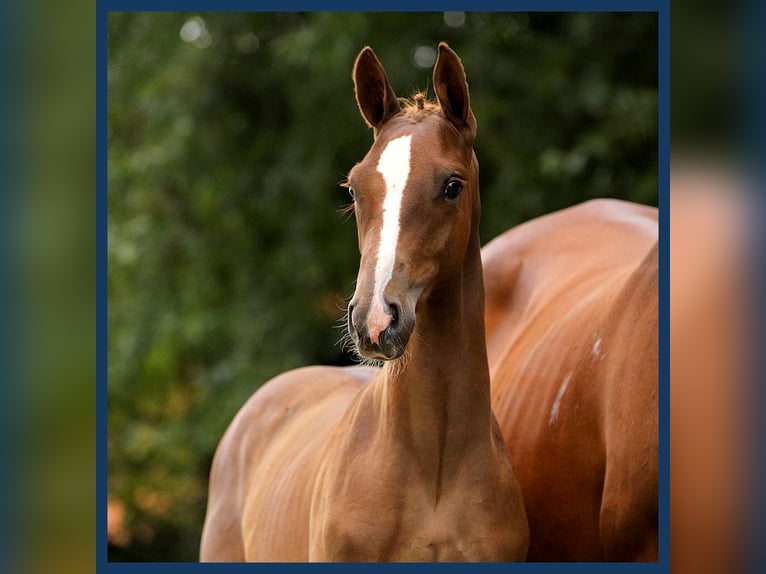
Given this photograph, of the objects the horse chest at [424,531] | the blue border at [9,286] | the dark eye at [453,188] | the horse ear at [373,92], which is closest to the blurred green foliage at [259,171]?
the horse ear at [373,92]

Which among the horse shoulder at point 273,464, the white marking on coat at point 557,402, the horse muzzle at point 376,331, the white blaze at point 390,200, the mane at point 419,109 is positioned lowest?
the horse shoulder at point 273,464

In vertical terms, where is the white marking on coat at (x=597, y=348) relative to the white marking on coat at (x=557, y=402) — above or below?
above

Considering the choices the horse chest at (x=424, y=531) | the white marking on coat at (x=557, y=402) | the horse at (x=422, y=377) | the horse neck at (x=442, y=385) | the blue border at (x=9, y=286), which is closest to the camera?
the blue border at (x=9, y=286)

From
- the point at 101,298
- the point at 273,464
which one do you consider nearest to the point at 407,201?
the point at 101,298

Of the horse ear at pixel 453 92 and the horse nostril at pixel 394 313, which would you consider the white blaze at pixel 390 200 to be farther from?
the horse ear at pixel 453 92

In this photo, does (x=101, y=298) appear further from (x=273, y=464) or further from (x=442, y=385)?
(x=273, y=464)

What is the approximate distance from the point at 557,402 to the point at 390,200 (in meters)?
1.17

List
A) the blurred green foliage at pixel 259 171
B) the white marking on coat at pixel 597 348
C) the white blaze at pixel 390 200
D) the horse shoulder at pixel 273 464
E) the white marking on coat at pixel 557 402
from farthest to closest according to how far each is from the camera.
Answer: the blurred green foliage at pixel 259 171
the horse shoulder at pixel 273 464
the white marking on coat at pixel 557 402
the white marking on coat at pixel 597 348
the white blaze at pixel 390 200

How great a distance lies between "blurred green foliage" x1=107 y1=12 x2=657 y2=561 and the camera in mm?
7141

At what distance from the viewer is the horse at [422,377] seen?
3033mm

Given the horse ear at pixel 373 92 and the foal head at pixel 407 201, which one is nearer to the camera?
the foal head at pixel 407 201

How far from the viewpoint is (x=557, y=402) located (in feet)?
12.7

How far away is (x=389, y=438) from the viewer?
11.0ft

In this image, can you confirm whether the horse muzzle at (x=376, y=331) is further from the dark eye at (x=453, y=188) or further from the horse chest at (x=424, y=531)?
the horse chest at (x=424, y=531)
